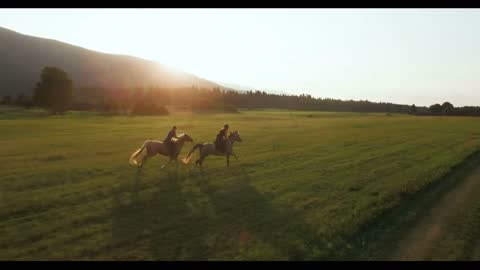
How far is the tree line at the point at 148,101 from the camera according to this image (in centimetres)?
9675

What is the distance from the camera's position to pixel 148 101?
112 metres

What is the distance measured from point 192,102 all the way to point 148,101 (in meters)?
29.0

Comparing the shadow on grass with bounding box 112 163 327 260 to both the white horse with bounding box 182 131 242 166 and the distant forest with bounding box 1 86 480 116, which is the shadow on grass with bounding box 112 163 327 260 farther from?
the distant forest with bounding box 1 86 480 116

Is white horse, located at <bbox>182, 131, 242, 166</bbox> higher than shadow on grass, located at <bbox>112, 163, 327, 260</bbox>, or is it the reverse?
white horse, located at <bbox>182, 131, 242, 166</bbox>

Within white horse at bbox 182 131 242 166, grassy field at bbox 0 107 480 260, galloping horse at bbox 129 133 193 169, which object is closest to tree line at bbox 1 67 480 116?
grassy field at bbox 0 107 480 260

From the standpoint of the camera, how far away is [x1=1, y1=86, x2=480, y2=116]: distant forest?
112 metres

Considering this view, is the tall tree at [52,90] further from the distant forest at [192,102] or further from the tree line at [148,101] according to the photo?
the distant forest at [192,102]

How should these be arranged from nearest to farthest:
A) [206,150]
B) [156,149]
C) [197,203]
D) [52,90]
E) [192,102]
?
1. [197,203]
2. [156,149]
3. [206,150]
4. [52,90]
5. [192,102]

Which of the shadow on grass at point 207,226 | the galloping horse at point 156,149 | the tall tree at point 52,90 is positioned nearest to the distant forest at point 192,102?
the tall tree at point 52,90

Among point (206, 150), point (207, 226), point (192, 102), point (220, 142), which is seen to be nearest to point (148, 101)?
point (192, 102)

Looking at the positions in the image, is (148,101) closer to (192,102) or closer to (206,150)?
(192,102)

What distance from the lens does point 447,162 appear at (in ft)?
92.8
